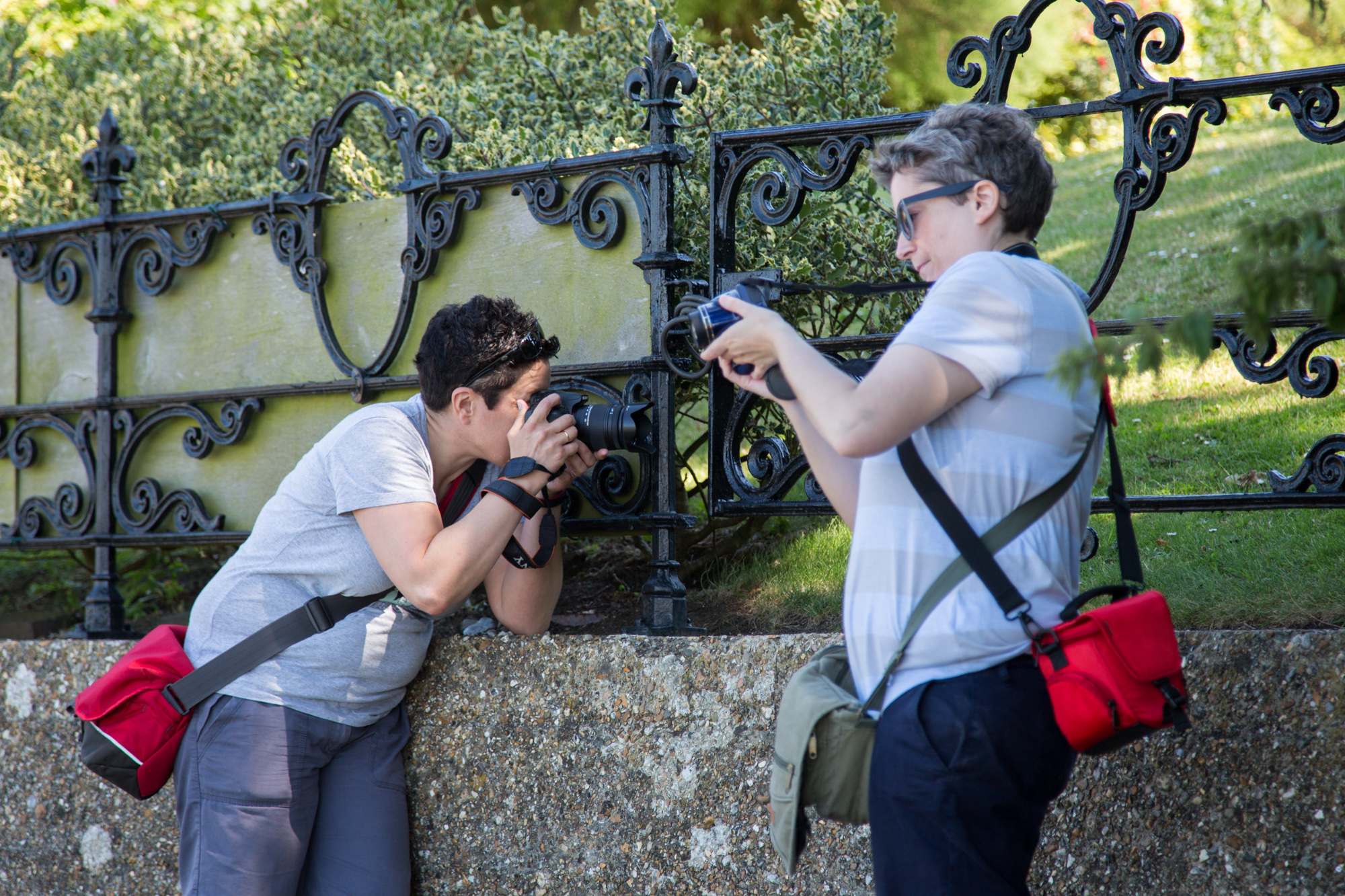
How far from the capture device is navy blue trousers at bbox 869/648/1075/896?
1638 millimetres

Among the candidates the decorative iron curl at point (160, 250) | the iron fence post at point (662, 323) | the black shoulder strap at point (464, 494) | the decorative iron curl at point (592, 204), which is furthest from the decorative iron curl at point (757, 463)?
the decorative iron curl at point (160, 250)

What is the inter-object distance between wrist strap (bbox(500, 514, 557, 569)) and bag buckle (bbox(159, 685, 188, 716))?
0.78m

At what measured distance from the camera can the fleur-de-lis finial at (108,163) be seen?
3904 millimetres

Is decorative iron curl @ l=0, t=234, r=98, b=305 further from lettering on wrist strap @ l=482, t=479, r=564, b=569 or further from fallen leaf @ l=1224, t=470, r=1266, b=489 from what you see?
fallen leaf @ l=1224, t=470, r=1266, b=489

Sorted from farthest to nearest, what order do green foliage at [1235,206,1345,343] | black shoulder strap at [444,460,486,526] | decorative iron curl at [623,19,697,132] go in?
decorative iron curl at [623,19,697,132] → black shoulder strap at [444,460,486,526] → green foliage at [1235,206,1345,343]

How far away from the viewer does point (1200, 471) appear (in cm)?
383

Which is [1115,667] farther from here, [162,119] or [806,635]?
[162,119]

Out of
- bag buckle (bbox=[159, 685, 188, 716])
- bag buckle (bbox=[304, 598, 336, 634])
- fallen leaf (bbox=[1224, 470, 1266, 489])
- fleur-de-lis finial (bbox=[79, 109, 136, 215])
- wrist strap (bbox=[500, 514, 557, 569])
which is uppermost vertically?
fleur-de-lis finial (bbox=[79, 109, 136, 215])

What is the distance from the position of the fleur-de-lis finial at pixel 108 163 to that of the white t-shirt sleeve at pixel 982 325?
3.16m

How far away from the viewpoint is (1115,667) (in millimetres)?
1632

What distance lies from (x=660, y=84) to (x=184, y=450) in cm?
202

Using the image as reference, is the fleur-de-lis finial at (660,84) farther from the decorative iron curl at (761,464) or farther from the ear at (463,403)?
the ear at (463,403)

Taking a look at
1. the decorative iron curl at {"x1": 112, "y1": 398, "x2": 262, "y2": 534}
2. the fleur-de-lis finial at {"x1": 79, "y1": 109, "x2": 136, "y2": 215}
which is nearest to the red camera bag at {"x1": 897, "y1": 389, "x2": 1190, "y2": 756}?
the decorative iron curl at {"x1": 112, "y1": 398, "x2": 262, "y2": 534}

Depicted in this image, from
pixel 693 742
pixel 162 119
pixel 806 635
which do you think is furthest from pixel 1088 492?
pixel 162 119
